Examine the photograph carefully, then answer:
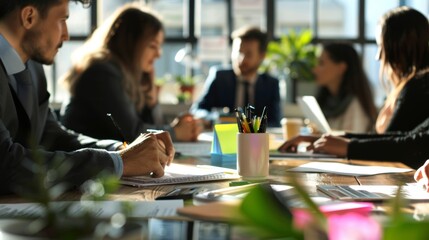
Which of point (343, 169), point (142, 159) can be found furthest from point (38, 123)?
point (343, 169)

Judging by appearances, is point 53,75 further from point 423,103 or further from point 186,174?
point 186,174

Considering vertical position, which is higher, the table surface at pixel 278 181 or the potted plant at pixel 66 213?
the potted plant at pixel 66 213

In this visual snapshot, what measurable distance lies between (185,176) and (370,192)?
480 mm

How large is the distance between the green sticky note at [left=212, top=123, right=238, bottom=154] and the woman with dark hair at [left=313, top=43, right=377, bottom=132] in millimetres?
2554

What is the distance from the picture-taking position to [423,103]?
259 centimetres

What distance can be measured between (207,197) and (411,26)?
78.2 inches

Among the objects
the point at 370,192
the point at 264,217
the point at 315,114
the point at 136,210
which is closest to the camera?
the point at 264,217

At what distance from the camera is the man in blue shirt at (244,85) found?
504cm

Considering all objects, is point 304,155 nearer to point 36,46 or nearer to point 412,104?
point 412,104

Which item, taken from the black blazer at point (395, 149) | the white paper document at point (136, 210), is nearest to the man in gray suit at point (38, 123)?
the white paper document at point (136, 210)

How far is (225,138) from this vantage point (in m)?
2.02

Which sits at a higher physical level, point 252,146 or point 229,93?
point 252,146

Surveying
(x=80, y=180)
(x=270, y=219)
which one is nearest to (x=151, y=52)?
(x=80, y=180)

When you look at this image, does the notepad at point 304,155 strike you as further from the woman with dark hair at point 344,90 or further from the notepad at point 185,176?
the woman with dark hair at point 344,90
